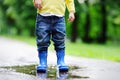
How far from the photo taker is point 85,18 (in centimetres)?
4069

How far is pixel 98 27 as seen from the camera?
44469 millimetres

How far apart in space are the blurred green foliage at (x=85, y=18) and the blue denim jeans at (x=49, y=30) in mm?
21770

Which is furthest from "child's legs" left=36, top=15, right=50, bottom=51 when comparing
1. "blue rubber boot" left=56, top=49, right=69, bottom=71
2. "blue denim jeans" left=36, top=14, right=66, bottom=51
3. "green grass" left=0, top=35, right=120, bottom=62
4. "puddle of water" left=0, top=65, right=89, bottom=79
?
"green grass" left=0, top=35, right=120, bottom=62

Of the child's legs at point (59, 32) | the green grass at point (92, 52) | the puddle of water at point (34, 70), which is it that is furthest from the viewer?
the green grass at point (92, 52)

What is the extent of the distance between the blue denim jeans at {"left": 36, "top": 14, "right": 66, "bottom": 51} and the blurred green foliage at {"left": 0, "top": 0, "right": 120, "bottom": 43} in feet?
71.4

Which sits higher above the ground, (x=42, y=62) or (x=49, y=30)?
(x=49, y=30)

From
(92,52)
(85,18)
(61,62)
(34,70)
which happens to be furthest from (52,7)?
(85,18)

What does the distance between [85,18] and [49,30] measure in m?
33.4

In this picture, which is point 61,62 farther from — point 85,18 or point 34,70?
point 85,18

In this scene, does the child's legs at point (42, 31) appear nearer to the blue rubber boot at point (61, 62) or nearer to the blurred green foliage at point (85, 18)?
the blue rubber boot at point (61, 62)

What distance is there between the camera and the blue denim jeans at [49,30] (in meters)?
7.31

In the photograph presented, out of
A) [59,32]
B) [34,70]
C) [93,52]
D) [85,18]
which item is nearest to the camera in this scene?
[59,32]

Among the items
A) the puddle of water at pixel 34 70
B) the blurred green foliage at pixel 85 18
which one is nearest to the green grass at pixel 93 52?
the puddle of water at pixel 34 70

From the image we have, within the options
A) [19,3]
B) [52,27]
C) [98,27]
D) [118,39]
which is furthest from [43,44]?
[118,39]
